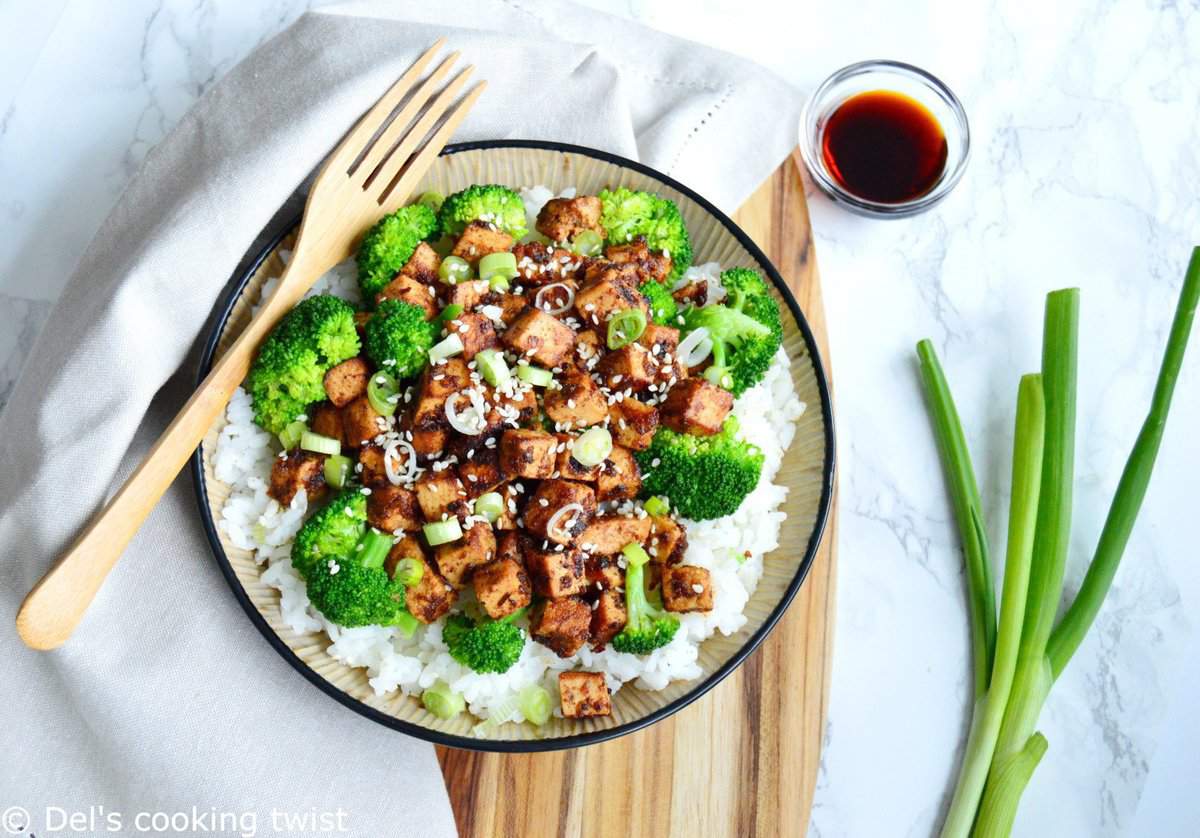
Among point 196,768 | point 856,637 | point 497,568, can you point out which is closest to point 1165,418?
point 856,637

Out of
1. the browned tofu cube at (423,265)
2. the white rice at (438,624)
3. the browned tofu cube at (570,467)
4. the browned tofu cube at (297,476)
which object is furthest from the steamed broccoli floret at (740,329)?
the browned tofu cube at (297,476)

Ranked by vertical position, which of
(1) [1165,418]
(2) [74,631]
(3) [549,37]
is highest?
(3) [549,37]

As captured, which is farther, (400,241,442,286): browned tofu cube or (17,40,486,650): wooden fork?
(400,241,442,286): browned tofu cube

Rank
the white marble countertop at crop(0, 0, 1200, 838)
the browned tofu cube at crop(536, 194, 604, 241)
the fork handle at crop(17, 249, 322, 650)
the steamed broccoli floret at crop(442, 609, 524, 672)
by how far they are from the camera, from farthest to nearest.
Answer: the white marble countertop at crop(0, 0, 1200, 838), the browned tofu cube at crop(536, 194, 604, 241), the steamed broccoli floret at crop(442, 609, 524, 672), the fork handle at crop(17, 249, 322, 650)

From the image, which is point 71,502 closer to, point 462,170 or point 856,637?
point 462,170

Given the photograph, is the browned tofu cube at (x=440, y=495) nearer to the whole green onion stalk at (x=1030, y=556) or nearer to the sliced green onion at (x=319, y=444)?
the sliced green onion at (x=319, y=444)

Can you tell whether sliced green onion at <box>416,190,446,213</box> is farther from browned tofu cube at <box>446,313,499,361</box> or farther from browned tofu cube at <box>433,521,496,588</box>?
browned tofu cube at <box>433,521,496,588</box>

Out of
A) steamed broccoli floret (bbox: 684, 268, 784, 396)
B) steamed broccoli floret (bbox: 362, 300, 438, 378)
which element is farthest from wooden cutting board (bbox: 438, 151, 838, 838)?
steamed broccoli floret (bbox: 362, 300, 438, 378)
